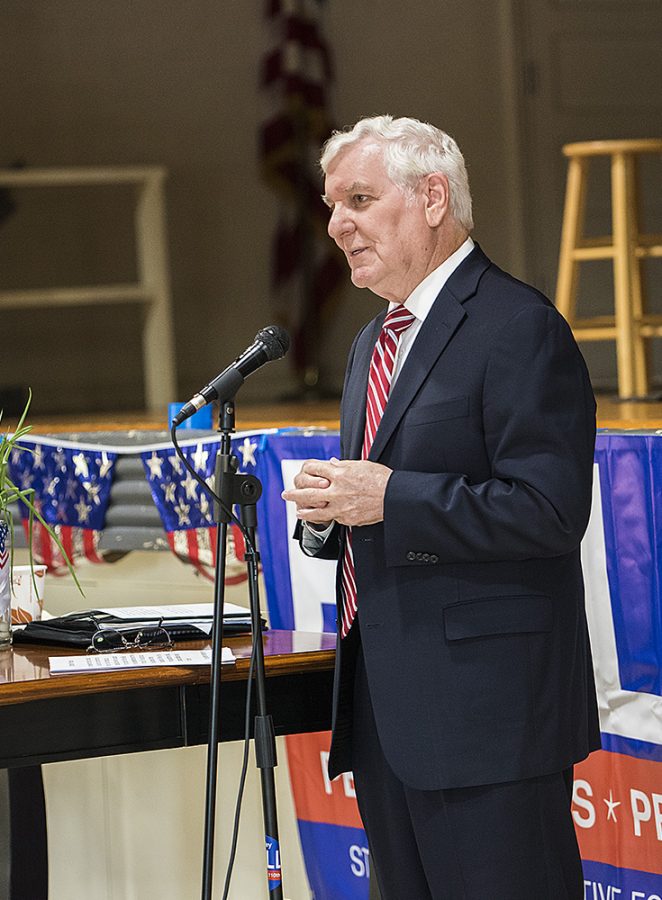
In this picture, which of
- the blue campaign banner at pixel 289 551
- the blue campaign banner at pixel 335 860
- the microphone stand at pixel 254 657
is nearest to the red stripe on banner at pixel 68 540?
the blue campaign banner at pixel 289 551

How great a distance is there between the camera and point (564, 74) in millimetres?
7059

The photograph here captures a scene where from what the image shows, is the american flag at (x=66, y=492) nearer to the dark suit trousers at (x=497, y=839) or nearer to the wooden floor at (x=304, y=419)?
the wooden floor at (x=304, y=419)

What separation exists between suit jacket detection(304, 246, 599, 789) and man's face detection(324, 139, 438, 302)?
71 millimetres

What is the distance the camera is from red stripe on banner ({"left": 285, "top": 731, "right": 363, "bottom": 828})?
11.3 feet

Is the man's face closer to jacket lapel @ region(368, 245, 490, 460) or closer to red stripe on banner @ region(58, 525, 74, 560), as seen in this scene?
jacket lapel @ region(368, 245, 490, 460)

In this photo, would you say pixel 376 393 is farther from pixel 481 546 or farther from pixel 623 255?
pixel 623 255

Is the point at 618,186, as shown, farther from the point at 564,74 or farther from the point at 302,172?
the point at 302,172

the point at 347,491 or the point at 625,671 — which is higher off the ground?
the point at 347,491

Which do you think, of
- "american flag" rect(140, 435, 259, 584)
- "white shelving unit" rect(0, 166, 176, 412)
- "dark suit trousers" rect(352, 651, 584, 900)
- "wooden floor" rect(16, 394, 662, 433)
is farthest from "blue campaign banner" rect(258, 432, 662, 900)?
"white shelving unit" rect(0, 166, 176, 412)

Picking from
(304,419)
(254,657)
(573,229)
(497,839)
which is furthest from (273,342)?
(573,229)

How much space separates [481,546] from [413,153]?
57cm

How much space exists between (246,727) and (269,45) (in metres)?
6.05

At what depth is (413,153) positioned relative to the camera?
80.3 inches

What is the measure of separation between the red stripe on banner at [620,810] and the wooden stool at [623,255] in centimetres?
220
